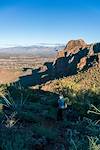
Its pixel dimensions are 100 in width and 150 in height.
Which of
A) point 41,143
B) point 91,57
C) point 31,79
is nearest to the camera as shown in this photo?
point 41,143

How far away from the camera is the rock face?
1753 inches

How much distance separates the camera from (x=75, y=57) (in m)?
48.5

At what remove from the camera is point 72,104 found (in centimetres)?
1902

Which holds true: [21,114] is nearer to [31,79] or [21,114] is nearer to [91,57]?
[91,57]

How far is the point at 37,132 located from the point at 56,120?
14.7 ft

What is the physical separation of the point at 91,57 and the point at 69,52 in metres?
7.62

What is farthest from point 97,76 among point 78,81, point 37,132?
point 37,132

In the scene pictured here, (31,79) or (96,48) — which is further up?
(96,48)

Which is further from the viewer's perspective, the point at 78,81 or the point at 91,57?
the point at 91,57

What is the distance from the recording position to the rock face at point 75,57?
44.5 meters

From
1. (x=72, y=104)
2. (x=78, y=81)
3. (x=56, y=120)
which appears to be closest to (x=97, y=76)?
(x=78, y=81)

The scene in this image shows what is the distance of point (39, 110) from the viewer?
18469 millimetres

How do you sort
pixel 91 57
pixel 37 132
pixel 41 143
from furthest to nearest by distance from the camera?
1. pixel 91 57
2. pixel 37 132
3. pixel 41 143

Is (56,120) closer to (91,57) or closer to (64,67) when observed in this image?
(91,57)
